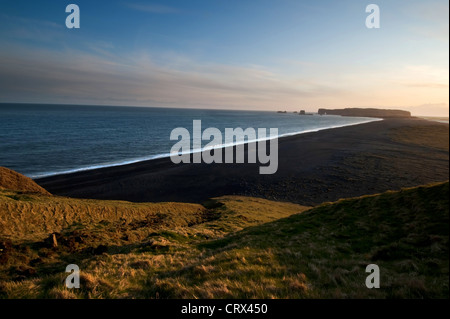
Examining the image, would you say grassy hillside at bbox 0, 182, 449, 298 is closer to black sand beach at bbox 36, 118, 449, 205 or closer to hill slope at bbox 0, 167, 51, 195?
hill slope at bbox 0, 167, 51, 195

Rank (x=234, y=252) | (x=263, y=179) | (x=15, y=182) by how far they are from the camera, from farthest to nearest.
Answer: (x=263, y=179)
(x=15, y=182)
(x=234, y=252)

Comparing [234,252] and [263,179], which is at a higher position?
[234,252]

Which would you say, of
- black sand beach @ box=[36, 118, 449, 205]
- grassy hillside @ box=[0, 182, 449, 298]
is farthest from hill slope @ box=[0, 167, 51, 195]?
black sand beach @ box=[36, 118, 449, 205]

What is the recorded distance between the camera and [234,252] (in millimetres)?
9602

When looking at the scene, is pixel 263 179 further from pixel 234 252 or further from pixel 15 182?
pixel 15 182

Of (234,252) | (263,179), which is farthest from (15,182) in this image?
(263,179)

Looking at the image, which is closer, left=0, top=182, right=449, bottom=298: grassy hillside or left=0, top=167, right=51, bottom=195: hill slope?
left=0, top=182, right=449, bottom=298: grassy hillside

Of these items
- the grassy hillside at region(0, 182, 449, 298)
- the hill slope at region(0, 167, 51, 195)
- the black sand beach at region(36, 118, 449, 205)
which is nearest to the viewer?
the grassy hillside at region(0, 182, 449, 298)

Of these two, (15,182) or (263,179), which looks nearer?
(15,182)

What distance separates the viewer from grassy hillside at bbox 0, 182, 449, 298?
606 centimetres

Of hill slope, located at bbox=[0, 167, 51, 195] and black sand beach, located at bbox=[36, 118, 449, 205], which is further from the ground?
hill slope, located at bbox=[0, 167, 51, 195]

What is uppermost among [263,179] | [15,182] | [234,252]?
[15,182]

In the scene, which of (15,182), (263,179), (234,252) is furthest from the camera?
(263,179)

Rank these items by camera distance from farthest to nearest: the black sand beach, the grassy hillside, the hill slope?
the black sand beach
the hill slope
the grassy hillside
